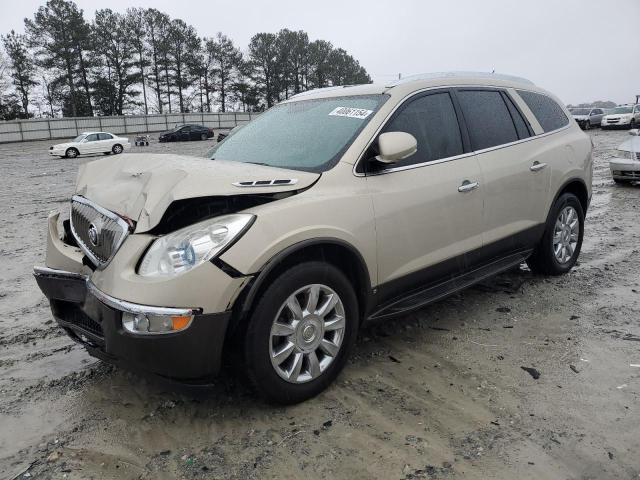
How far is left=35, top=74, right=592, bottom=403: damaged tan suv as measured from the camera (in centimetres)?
258

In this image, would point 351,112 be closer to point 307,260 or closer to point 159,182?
point 307,260

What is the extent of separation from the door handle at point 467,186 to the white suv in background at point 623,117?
35155 millimetres

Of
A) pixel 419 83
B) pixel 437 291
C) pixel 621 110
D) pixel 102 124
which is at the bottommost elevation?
pixel 437 291

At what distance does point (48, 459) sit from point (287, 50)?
78.4 m

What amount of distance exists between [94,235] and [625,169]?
11286 mm

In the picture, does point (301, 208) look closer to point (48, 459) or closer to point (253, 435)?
point (253, 435)

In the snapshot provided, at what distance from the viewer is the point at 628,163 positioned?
11.0 metres

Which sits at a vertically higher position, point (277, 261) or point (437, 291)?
point (277, 261)

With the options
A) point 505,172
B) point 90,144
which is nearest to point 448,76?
point 505,172

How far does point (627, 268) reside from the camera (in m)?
5.43

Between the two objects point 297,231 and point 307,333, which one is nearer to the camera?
point 297,231

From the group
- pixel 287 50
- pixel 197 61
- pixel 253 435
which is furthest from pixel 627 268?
pixel 287 50

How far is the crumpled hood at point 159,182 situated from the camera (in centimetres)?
268

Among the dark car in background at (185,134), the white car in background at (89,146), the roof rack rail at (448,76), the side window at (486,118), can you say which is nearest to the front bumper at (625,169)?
the roof rack rail at (448,76)
